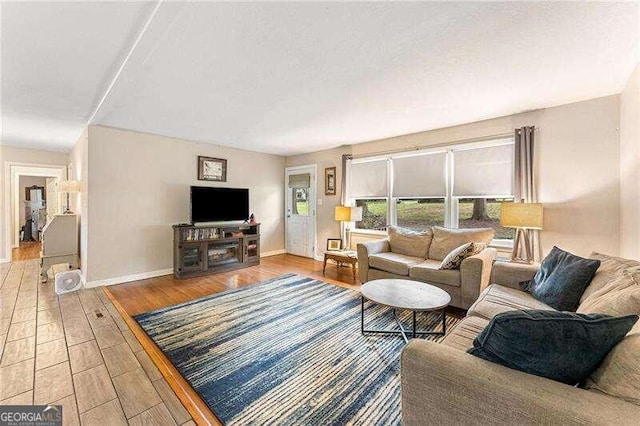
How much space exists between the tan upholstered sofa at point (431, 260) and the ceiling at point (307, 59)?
157 centimetres

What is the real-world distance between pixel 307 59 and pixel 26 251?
7948mm

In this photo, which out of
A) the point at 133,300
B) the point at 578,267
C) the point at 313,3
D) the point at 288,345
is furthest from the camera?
the point at 133,300

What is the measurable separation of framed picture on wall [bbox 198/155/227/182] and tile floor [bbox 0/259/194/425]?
8.10ft

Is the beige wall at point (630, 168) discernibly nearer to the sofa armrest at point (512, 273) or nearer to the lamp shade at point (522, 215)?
the lamp shade at point (522, 215)

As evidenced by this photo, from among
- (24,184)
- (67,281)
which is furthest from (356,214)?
(24,184)

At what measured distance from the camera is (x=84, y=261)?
149 inches

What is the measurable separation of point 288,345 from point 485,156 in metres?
3.43

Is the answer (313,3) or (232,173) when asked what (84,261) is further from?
(313,3)

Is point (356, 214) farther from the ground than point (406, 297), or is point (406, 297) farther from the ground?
point (356, 214)

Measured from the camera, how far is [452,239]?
3410mm

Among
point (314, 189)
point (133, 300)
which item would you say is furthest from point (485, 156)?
point (133, 300)

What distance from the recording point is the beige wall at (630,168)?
2199 mm

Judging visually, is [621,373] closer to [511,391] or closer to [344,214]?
[511,391]

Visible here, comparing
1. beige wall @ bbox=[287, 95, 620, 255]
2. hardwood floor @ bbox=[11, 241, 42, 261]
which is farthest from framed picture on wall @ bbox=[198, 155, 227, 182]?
beige wall @ bbox=[287, 95, 620, 255]
